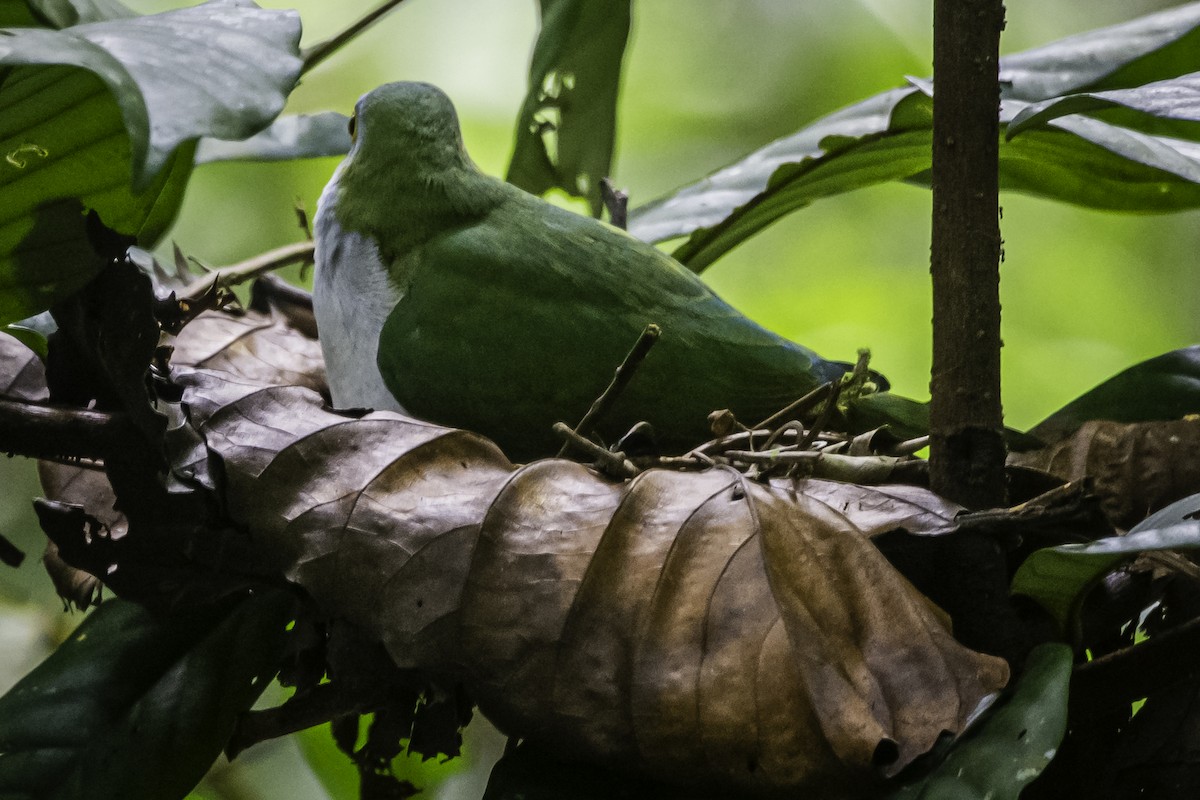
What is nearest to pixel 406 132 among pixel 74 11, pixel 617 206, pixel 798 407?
pixel 617 206

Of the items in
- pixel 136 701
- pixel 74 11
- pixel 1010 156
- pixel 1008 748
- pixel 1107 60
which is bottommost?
pixel 136 701

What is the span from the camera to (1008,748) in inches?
24.4

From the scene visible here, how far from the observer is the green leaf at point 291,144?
165 cm

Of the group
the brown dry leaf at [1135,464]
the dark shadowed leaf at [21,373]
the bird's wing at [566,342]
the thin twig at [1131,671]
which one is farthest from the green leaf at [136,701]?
the brown dry leaf at [1135,464]

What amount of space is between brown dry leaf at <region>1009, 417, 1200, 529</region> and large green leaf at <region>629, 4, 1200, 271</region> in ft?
0.87

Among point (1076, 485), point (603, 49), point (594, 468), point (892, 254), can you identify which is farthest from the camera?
point (892, 254)

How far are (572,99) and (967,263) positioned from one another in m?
1.07

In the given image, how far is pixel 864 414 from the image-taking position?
1.18 meters

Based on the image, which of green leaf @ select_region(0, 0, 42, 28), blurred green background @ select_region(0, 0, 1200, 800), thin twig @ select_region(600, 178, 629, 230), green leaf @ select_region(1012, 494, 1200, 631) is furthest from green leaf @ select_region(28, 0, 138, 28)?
blurred green background @ select_region(0, 0, 1200, 800)

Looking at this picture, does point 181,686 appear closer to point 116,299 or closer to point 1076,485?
point 116,299

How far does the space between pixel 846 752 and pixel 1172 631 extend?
11.7 inches

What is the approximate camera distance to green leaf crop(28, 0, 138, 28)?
99cm

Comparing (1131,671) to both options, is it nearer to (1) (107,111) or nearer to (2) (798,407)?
(2) (798,407)

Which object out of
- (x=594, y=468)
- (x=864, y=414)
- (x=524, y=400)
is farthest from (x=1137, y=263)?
(x=594, y=468)
